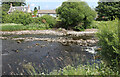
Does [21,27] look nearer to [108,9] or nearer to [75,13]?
[75,13]

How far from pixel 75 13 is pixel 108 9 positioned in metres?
14.6

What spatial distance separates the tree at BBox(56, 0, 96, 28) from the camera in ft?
90.7

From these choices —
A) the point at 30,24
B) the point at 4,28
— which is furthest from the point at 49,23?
the point at 4,28

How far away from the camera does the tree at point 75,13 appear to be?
27.6 meters

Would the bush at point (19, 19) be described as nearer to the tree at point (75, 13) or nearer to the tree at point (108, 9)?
the tree at point (75, 13)

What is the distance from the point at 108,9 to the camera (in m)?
37.4

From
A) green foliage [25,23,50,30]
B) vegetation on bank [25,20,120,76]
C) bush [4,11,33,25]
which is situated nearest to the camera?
vegetation on bank [25,20,120,76]

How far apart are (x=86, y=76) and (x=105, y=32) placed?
98.5 inches

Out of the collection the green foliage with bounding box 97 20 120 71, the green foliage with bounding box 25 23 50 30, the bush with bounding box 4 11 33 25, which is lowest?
the green foliage with bounding box 25 23 50 30

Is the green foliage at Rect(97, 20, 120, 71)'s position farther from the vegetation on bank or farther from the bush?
the bush

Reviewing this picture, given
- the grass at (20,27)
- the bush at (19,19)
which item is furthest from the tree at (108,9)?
the bush at (19,19)

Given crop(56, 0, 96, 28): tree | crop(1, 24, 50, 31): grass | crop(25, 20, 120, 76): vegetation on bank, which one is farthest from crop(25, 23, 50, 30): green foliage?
crop(25, 20, 120, 76): vegetation on bank

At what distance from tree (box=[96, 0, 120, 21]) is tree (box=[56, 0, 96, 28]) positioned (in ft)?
31.6

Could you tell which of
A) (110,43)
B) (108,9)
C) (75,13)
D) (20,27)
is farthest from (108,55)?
(108,9)
